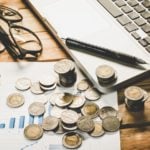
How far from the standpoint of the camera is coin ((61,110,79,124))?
81 centimetres

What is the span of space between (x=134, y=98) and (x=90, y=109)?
0.10 meters

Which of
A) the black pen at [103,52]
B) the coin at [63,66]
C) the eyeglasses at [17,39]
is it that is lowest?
the eyeglasses at [17,39]

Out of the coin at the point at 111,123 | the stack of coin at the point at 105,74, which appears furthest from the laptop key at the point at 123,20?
the coin at the point at 111,123

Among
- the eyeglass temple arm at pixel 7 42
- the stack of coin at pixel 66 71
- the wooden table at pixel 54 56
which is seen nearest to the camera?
the wooden table at pixel 54 56

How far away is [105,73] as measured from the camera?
0.84 meters

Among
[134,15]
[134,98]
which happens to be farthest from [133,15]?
[134,98]

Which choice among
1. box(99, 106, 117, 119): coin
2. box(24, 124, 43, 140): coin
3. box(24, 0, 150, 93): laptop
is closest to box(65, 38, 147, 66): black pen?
box(24, 0, 150, 93): laptop

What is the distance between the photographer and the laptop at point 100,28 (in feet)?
2.83

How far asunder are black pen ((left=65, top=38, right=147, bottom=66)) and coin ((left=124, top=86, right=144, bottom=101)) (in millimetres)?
63

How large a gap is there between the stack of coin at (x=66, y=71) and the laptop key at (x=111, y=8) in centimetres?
17

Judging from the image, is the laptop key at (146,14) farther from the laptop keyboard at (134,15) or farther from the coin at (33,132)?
the coin at (33,132)

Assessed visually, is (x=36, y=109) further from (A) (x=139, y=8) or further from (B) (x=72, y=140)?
(A) (x=139, y=8)

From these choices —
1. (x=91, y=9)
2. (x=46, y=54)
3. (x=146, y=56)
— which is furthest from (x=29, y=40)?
(x=146, y=56)

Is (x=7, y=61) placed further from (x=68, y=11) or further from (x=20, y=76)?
(x=68, y=11)
